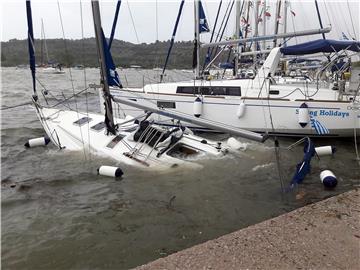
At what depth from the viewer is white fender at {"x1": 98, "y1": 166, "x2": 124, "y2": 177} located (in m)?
8.77

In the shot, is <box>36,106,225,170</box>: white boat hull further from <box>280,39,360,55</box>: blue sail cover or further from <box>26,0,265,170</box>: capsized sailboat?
<box>280,39,360,55</box>: blue sail cover

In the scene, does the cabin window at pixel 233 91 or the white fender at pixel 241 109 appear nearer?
the white fender at pixel 241 109

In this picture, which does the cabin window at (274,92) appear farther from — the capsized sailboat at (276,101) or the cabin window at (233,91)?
the cabin window at (233,91)

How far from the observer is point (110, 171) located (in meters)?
8.84

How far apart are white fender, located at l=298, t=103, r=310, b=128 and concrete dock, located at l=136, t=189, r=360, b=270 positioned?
740 centimetres

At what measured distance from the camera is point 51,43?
7925cm

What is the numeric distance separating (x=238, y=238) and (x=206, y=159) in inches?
211

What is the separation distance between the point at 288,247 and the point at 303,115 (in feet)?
28.2

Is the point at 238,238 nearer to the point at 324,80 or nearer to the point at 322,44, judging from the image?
the point at 322,44

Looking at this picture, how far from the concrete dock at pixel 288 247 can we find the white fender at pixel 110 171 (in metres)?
4.82

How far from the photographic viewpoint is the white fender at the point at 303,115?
11.9m

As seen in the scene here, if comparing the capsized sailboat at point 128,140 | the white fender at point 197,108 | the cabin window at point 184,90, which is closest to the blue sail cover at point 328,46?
the white fender at point 197,108

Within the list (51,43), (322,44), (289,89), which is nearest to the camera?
(322,44)

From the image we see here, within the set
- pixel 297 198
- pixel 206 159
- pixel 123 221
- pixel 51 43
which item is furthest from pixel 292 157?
pixel 51 43
